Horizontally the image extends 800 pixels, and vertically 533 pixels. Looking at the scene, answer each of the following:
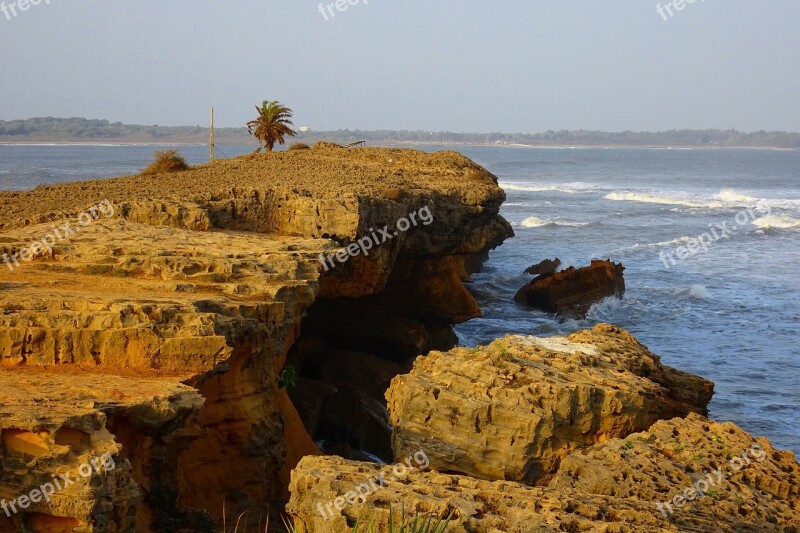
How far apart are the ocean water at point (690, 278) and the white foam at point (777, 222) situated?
61 mm

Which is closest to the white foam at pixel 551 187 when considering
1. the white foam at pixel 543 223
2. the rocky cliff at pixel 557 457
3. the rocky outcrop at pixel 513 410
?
the white foam at pixel 543 223

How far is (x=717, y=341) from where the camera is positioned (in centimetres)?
2706

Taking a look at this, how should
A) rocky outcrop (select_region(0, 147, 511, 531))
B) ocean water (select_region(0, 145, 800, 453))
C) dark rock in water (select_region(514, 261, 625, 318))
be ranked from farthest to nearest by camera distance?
dark rock in water (select_region(514, 261, 625, 318))
ocean water (select_region(0, 145, 800, 453))
rocky outcrop (select_region(0, 147, 511, 531))

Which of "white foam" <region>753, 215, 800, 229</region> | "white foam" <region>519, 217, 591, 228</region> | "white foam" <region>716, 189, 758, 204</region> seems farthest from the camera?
"white foam" <region>716, 189, 758, 204</region>

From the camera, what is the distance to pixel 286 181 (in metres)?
23.1

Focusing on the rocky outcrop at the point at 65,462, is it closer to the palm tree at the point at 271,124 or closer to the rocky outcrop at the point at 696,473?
the rocky outcrop at the point at 696,473

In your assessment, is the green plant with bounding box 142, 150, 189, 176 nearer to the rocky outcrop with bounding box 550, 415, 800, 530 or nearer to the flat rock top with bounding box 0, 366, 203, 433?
the flat rock top with bounding box 0, 366, 203, 433

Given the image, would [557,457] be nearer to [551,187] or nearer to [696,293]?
[696,293]

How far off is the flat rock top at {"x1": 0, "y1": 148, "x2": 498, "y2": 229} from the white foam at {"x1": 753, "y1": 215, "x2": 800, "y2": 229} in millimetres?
28601

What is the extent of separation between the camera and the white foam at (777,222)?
53556mm

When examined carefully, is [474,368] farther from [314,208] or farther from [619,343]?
[314,208]

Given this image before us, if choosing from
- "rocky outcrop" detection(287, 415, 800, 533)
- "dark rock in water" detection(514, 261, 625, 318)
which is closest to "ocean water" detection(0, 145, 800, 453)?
"dark rock in water" detection(514, 261, 625, 318)

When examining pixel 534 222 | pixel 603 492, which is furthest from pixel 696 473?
pixel 534 222

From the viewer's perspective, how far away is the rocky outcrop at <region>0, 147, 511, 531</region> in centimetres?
1144
